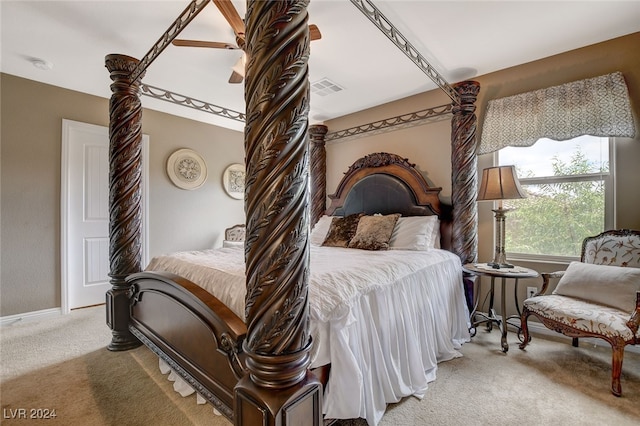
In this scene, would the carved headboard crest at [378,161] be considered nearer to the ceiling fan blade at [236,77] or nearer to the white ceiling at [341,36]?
the white ceiling at [341,36]

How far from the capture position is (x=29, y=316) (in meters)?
3.13

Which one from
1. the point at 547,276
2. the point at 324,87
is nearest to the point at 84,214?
the point at 324,87

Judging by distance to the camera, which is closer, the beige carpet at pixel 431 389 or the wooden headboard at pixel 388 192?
the beige carpet at pixel 431 389

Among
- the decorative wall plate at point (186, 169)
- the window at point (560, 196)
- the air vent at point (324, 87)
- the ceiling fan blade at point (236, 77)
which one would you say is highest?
the air vent at point (324, 87)

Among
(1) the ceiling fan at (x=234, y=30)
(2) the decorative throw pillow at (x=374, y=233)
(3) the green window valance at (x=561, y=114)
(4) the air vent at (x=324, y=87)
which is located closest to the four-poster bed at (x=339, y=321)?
(2) the decorative throw pillow at (x=374, y=233)

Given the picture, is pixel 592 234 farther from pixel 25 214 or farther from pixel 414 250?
pixel 25 214

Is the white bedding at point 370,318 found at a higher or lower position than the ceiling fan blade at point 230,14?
lower

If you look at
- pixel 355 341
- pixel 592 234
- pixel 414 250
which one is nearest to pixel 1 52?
pixel 355 341

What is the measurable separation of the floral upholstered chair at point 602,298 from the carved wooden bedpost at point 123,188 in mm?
3391

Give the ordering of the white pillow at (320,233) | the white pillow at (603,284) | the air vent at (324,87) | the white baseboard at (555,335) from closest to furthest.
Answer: the white pillow at (603,284) → the white baseboard at (555,335) → the air vent at (324,87) → the white pillow at (320,233)

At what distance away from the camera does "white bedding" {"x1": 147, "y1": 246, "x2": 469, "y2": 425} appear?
1.38 m

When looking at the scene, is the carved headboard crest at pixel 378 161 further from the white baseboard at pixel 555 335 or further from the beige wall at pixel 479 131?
the white baseboard at pixel 555 335

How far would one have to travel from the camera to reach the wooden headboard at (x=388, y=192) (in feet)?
10.7

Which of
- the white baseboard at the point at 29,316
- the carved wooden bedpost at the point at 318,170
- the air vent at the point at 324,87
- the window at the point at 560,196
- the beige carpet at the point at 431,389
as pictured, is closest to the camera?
the beige carpet at the point at 431,389
